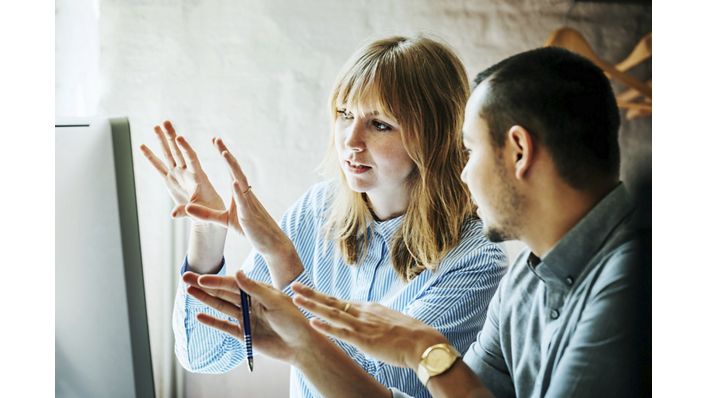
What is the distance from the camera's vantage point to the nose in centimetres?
151

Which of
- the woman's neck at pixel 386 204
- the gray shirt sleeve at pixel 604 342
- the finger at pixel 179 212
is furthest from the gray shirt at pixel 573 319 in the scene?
the finger at pixel 179 212

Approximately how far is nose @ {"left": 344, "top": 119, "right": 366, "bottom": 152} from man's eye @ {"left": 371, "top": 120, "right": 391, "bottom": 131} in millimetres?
22

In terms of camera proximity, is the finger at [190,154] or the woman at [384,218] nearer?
the woman at [384,218]

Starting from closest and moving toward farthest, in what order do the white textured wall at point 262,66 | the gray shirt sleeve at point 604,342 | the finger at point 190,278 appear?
the gray shirt sleeve at point 604,342
the white textured wall at point 262,66
the finger at point 190,278

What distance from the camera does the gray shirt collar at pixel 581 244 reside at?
1437 millimetres

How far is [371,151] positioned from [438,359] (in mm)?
415

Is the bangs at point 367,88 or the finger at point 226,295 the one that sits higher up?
the bangs at point 367,88

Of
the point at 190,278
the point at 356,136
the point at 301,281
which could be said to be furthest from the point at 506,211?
the point at 190,278

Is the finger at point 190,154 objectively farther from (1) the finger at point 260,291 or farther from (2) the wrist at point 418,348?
(2) the wrist at point 418,348

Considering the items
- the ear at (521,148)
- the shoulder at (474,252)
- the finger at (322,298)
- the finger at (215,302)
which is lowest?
the finger at (215,302)

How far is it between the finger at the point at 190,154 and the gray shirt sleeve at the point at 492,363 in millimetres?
675

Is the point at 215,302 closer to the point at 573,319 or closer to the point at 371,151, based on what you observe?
the point at 371,151

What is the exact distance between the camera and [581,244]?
144 centimetres
